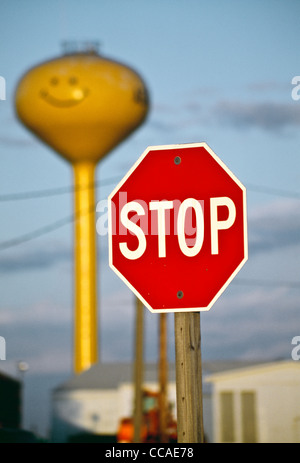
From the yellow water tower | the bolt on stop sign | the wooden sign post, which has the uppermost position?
the yellow water tower

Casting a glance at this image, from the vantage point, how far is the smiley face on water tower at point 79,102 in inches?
1572

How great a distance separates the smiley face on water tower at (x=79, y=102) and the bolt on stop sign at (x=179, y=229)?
35.5 meters

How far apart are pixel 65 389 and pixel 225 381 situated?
11285 mm

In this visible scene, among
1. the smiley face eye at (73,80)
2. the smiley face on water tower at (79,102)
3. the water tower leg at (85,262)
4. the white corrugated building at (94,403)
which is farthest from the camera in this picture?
the white corrugated building at (94,403)

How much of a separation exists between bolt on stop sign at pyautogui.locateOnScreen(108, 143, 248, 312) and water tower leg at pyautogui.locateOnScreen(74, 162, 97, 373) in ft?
128

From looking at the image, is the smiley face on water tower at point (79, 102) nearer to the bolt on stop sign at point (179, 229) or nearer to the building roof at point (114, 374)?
the building roof at point (114, 374)

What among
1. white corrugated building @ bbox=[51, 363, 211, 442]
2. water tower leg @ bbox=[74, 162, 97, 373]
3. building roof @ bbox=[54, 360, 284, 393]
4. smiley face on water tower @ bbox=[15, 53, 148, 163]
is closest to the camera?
smiley face on water tower @ bbox=[15, 53, 148, 163]

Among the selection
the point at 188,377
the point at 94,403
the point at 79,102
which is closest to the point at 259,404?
the point at 94,403

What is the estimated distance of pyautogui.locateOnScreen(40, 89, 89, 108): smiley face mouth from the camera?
3997cm

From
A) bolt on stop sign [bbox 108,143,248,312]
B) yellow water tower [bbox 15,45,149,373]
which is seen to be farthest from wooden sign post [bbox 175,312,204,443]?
yellow water tower [bbox 15,45,149,373]

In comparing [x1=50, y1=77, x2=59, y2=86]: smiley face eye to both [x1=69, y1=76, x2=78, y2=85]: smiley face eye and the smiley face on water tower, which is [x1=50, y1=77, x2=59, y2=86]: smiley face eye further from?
[x1=69, y1=76, x2=78, y2=85]: smiley face eye

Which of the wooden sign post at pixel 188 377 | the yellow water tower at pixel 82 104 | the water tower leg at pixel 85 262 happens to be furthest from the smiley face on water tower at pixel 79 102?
the wooden sign post at pixel 188 377
